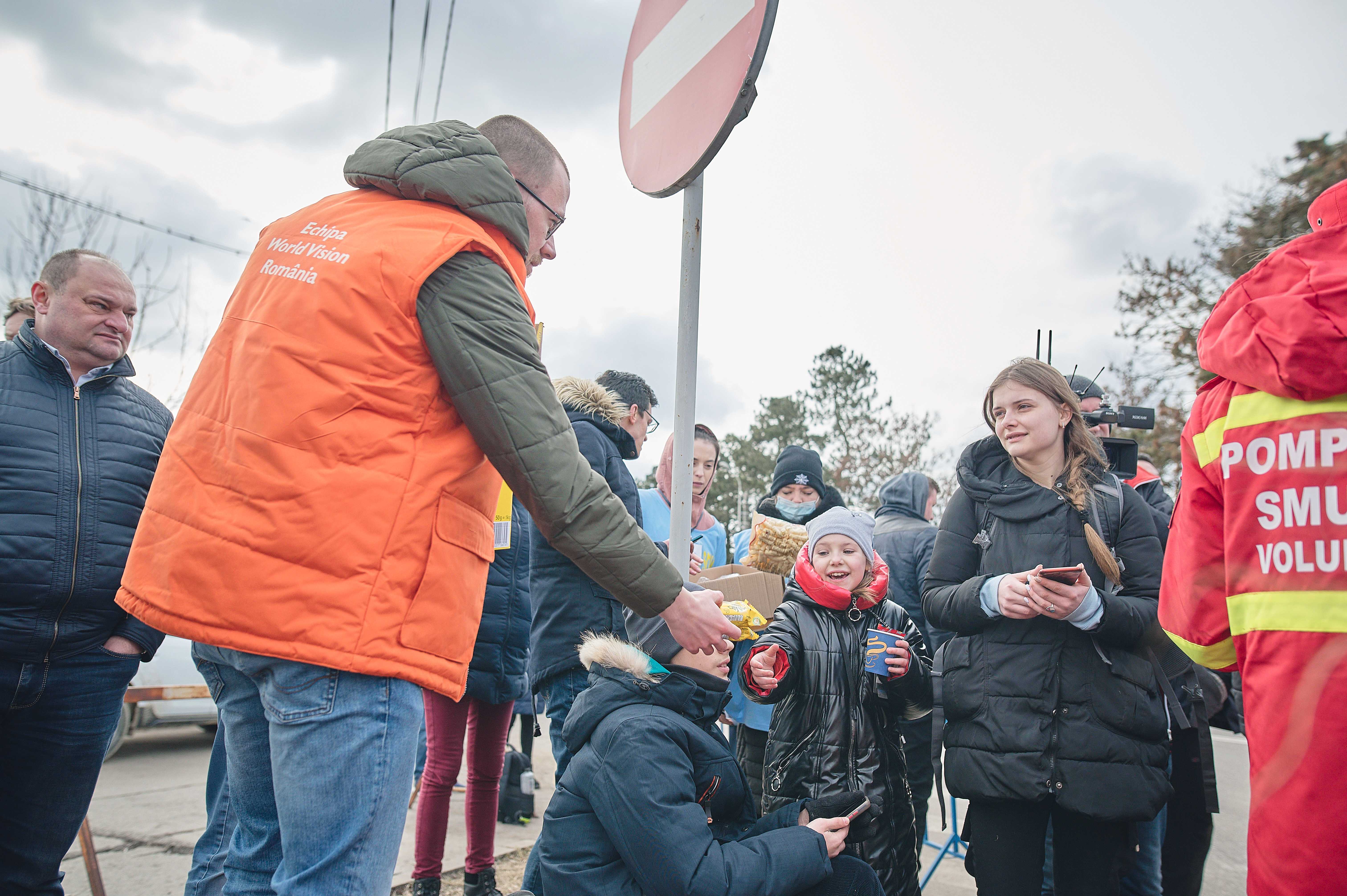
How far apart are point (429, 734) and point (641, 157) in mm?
2501

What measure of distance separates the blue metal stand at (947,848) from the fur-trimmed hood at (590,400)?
8.02 feet

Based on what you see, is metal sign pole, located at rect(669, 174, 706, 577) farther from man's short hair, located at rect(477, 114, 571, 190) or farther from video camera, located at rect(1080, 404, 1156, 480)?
video camera, located at rect(1080, 404, 1156, 480)

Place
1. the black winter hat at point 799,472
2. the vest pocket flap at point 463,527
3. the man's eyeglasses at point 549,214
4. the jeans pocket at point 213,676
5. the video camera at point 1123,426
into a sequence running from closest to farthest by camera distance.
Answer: the vest pocket flap at point 463,527, the jeans pocket at point 213,676, the man's eyeglasses at point 549,214, the video camera at point 1123,426, the black winter hat at point 799,472

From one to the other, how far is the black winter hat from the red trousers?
218 centimetres

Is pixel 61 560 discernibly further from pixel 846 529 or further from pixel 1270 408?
pixel 1270 408

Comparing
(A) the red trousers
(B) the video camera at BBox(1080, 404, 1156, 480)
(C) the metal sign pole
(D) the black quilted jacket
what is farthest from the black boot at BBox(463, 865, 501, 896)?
(B) the video camera at BBox(1080, 404, 1156, 480)

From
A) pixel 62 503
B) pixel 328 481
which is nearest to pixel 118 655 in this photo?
pixel 62 503

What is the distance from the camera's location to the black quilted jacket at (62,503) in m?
2.27

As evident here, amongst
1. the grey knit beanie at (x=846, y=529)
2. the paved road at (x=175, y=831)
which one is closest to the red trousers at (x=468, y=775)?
the paved road at (x=175, y=831)

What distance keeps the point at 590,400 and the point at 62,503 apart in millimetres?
1800

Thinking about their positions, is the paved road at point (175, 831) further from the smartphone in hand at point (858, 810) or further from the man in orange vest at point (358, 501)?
the man in orange vest at point (358, 501)

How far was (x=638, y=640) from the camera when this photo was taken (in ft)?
7.29

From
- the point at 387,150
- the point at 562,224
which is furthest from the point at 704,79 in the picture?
the point at 387,150

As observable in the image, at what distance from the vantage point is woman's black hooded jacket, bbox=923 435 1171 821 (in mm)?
2248
